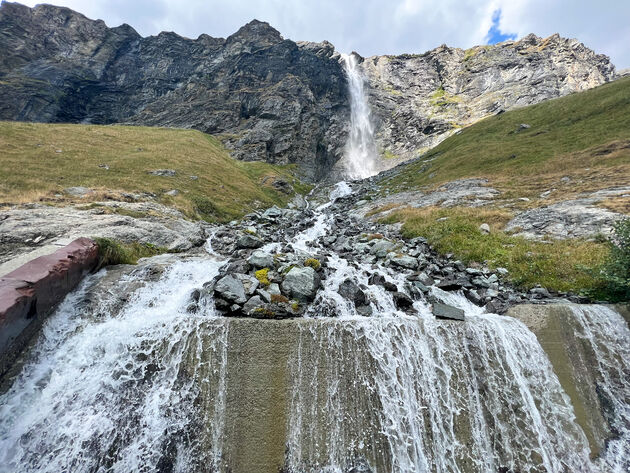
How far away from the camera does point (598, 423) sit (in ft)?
25.1

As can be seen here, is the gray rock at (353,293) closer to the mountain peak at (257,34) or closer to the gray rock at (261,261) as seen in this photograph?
the gray rock at (261,261)

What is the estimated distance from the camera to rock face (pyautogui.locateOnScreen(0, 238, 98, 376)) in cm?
609

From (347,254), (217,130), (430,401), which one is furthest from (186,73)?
(430,401)

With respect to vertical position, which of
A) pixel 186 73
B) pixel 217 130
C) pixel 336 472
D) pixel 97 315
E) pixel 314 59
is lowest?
pixel 336 472

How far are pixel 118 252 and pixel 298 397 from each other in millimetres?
10979

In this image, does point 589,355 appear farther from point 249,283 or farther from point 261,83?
point 261,83

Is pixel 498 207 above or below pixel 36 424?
above

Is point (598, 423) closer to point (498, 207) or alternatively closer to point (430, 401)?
point (430, 401)

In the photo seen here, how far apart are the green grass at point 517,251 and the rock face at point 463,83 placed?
84.0 meters

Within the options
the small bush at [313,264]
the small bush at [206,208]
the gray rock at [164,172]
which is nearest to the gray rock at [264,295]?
the small bush at [313,264]

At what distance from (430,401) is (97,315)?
431 inches

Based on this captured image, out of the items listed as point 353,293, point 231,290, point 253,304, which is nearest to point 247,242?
point 231,290

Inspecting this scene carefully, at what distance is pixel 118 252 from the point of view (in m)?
12.3

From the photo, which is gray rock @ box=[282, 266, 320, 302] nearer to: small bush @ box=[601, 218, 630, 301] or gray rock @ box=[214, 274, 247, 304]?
gray rock @ box=[214, 274, 247, 304]
